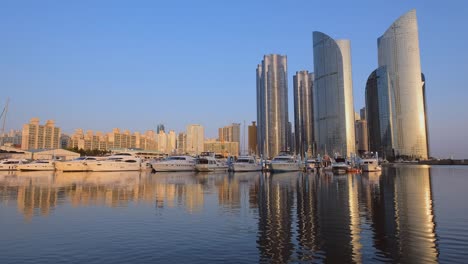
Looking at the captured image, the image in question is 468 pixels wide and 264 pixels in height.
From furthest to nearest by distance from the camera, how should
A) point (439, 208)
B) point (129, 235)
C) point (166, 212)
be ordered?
point (439, 208) < point (166, 212) < point (129, 235)

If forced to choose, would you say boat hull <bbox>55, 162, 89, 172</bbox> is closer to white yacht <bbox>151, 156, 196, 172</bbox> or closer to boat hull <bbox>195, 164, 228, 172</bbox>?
white yacht <bbox>151, 156, 196, 172</bbox>

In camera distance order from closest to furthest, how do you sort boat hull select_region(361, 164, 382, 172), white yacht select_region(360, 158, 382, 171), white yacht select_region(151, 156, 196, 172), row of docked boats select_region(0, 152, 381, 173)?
row of docked boats select_region(0, 152, 381, 173) → white yacht select_region(151, 156, 196, 172) → boat hull select_region(361, 164, 382, 172) → white yacht select_region(360, 158, 382, 171)

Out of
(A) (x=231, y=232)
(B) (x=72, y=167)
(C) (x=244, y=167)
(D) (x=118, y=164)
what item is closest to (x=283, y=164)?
(C) (x=244, y=167)

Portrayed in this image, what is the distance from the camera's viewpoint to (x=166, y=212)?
22047 millimetres

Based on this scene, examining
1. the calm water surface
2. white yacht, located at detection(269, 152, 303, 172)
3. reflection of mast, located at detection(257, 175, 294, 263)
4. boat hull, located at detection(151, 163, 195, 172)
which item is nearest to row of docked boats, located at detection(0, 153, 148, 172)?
boat hull, located at detection(151, 163, 195, 172)

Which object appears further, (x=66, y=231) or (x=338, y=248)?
(x=66, y=231)

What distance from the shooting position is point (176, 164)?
9000 centimetres

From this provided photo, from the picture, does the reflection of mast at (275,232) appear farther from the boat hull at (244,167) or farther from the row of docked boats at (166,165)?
the boat hull at (244,167)

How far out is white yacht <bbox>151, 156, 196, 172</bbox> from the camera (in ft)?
287

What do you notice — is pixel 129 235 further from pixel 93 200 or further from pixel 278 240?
pixel 93 200

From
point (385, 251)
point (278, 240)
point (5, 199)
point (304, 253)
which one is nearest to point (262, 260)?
point (304, 253)

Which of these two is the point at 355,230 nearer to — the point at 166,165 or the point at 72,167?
the point at 166,165

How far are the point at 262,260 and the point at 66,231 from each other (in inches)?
385

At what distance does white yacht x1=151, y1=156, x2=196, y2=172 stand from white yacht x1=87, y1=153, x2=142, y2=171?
7.13 m
